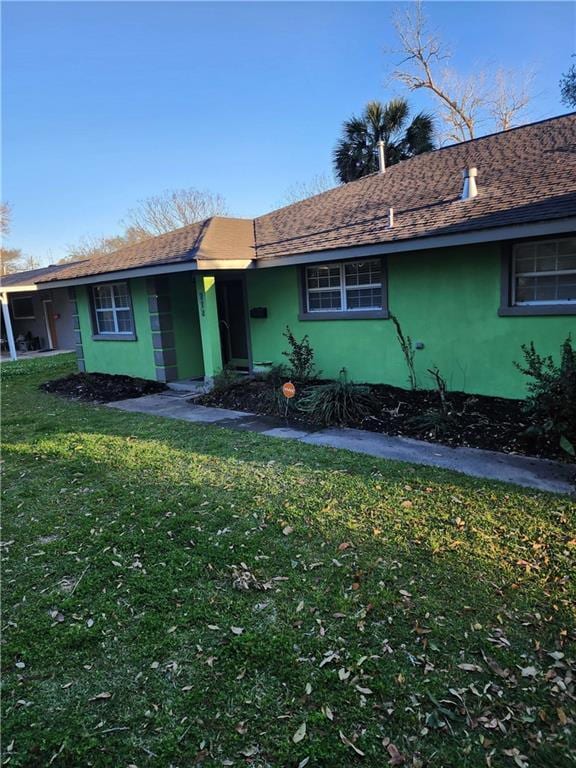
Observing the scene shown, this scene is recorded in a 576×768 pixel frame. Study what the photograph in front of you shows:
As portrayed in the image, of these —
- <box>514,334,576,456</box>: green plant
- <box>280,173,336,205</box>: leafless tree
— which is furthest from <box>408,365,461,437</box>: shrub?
<box>280,173,336,205</box>: leafless tree

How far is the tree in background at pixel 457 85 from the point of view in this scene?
70.5ft

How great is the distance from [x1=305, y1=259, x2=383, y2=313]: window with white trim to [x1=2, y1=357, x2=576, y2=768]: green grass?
15.0 ft

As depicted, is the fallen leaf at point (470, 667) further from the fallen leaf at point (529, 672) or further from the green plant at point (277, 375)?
the green plant at point (277, 375)

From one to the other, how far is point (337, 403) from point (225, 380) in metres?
2.92

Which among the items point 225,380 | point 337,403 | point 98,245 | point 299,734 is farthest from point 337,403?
point 98,245

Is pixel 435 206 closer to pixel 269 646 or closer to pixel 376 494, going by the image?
pixel 376 494

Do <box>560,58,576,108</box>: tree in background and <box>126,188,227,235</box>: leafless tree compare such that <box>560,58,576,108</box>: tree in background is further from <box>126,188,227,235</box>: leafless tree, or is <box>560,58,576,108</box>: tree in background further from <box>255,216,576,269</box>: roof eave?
<box>126,188,227,235</box>: leafless tree

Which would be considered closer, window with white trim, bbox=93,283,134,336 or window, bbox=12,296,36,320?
window with white trim, bbox=93,283,134,336

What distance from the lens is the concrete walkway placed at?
188 inches

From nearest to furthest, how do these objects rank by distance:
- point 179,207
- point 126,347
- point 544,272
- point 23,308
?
point 544,272 < point 126,347 < point 23,308 < point 179,207

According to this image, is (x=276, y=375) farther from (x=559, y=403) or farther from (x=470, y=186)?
(x=559, y=403)

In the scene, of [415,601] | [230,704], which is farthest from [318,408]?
[230,704]

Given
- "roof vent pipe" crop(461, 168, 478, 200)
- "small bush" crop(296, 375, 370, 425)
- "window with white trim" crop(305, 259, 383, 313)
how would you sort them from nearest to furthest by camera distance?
"small bush" crop(296, 375, 370, 425)
"roof vent pipe" crop(461, 168, 478, 200)
"window with white trim" crop(305, 259, 383, 313)

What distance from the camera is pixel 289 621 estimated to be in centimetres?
285
